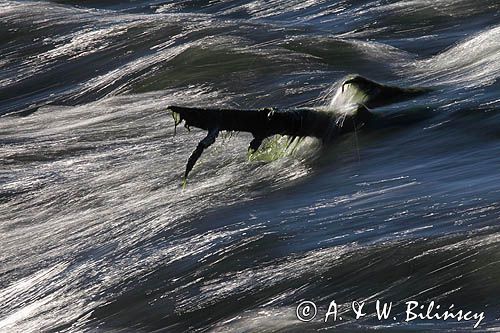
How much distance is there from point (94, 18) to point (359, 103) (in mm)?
4159

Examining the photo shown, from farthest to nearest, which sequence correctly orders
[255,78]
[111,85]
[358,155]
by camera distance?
[111,85], [255,78], [358,155]

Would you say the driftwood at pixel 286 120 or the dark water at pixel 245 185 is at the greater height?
the driftwood at pixel 286 120

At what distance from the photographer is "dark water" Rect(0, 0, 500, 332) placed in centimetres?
418

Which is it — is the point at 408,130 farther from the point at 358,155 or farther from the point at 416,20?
the point at 416,20

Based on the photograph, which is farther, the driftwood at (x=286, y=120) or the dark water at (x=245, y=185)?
the driftwood at (x=286, y=120)

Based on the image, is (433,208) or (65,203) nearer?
(433,208)

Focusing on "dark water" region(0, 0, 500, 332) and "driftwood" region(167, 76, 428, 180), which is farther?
"driftwood" region(167, 76, 428, 180)

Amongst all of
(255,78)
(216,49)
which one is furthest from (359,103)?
(216,49)

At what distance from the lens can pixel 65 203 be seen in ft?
18.7

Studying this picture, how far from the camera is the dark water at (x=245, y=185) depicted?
4176 mm

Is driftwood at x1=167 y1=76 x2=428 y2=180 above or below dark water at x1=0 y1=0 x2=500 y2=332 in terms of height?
above

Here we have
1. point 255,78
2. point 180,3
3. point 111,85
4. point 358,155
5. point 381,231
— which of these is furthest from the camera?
point 180,3

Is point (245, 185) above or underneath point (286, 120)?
underneath

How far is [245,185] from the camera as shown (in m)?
5.35
